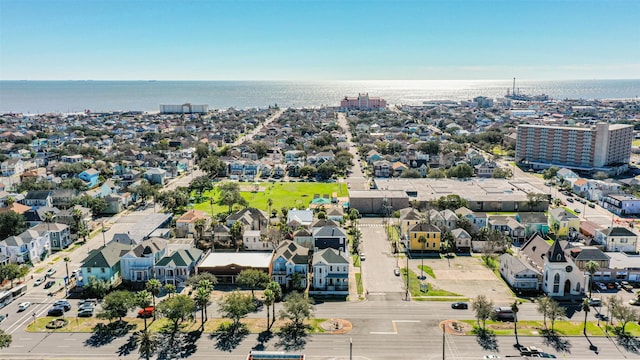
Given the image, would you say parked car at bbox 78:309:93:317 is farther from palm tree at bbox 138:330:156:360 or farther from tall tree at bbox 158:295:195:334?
palm tree at bbox 138:330:156:360

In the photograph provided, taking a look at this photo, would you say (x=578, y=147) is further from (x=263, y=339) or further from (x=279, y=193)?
(x=263, y=339)

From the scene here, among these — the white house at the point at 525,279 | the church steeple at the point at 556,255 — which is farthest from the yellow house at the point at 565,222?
the church steeple at the point at 556,255

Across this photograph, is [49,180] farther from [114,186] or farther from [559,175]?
[559,175]

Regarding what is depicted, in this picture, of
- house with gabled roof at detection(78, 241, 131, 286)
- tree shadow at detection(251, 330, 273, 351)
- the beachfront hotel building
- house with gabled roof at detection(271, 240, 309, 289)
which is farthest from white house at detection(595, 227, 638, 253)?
house with gabled roof at detection(78, 241, 131, 286)

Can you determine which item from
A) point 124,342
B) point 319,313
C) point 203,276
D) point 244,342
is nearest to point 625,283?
point 319,313

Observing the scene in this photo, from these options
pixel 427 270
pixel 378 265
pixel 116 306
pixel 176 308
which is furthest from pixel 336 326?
pixel 116 306
